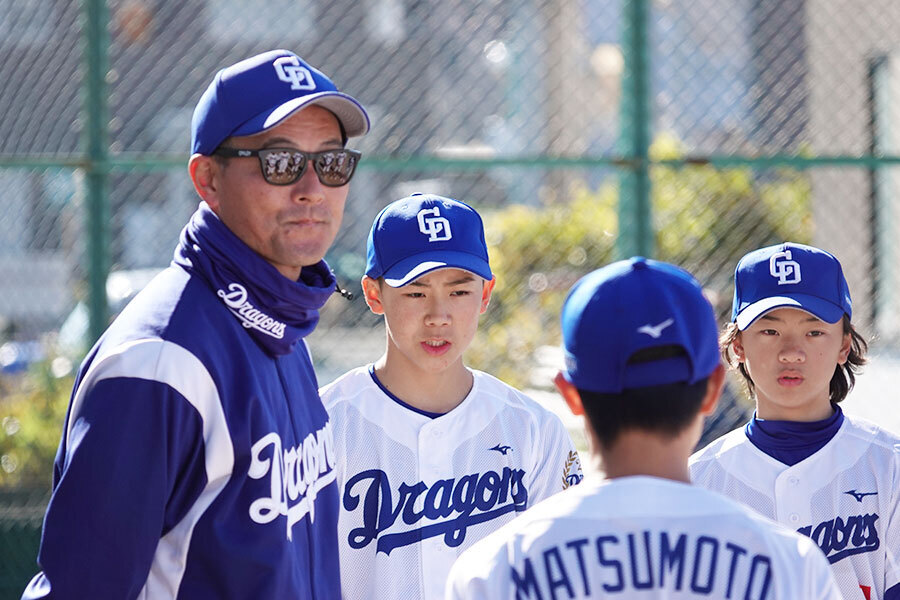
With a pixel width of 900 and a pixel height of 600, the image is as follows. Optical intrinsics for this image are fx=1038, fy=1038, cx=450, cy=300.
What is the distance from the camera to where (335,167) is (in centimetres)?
226

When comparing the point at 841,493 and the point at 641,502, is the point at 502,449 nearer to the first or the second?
the point at 841,493

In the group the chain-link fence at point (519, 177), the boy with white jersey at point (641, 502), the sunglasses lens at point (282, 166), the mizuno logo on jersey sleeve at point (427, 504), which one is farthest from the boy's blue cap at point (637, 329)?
the chain-link fence at point (519, 177)

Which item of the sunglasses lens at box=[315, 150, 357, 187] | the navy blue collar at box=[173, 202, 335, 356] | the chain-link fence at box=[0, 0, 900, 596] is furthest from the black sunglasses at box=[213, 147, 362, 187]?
the chain-link fence at box=[0, 0, 900, 596]

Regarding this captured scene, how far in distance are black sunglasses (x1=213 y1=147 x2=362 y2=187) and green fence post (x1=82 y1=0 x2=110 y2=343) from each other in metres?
2.39

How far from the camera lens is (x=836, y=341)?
304 centimetres

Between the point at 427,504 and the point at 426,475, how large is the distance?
8 centimetres

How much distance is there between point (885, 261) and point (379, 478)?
506cm

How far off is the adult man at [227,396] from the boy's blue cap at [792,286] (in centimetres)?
136

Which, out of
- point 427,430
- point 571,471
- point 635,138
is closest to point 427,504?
point 427,430

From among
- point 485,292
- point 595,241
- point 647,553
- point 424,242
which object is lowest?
point 647,553

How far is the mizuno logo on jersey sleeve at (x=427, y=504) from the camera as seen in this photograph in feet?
8.95

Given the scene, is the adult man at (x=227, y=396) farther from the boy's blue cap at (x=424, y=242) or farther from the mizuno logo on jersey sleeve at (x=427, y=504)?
the boy's blue cap at (x=424, y=242)

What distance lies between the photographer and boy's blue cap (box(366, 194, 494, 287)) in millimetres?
2928

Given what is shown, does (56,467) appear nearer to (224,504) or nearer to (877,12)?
(224,504)
